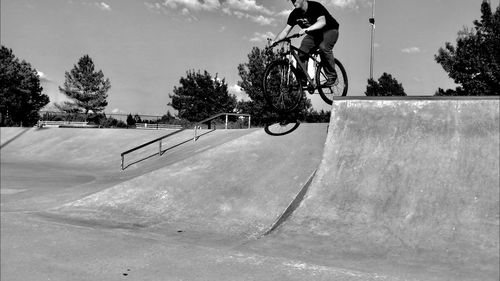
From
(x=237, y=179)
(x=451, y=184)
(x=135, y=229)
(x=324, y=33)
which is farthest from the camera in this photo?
(x=237, y=179)

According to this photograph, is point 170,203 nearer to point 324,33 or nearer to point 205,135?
point 324,33

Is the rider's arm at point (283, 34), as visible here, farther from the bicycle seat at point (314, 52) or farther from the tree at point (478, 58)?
the tree at point (478, 58)

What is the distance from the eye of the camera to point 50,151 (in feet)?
60.2

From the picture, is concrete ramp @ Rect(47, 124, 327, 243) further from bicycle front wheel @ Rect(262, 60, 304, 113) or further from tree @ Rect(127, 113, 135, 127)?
tree @ Rect(127, 113, 135, 127)

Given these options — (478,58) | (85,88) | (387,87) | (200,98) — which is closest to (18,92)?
(85,88)

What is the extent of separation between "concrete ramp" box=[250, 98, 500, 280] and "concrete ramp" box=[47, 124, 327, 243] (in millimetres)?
595

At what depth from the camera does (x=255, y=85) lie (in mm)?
36594

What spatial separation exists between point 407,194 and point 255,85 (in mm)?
31484

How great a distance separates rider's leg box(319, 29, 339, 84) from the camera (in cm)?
677

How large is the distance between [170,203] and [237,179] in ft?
4.09

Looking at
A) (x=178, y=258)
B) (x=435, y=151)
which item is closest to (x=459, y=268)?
(x=435, y=151)

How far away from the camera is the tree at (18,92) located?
41375 mm

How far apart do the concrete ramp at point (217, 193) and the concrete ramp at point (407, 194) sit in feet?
1.95

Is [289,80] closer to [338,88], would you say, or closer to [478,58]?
[338,88]
